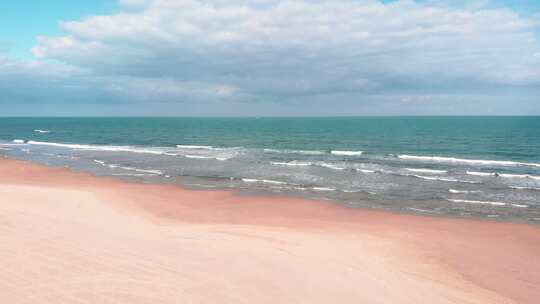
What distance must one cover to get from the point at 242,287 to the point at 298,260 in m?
2.31

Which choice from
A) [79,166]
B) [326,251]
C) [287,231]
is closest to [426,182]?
[287,231]

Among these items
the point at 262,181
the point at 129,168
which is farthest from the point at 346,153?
the point at 129,168

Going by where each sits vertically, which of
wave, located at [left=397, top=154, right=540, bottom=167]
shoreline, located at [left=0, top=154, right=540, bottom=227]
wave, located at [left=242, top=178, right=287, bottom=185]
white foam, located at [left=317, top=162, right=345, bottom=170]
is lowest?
shoreline, located at [left=0, top=154, right=540, bottom=227]

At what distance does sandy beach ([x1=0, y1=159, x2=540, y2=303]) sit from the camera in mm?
7855

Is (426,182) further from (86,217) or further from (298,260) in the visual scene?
(86,217)

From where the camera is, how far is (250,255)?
33.4ft

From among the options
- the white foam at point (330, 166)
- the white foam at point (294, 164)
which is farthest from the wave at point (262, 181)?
the white foam at point (294, 164)

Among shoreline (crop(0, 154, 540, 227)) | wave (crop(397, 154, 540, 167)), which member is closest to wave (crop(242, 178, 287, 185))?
shoreline (crop(0, 154, 540, 227))

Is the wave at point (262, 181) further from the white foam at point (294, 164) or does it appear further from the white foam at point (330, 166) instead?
the white foam at point (294, 164)

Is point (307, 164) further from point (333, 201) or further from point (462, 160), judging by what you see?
point (462, 160)

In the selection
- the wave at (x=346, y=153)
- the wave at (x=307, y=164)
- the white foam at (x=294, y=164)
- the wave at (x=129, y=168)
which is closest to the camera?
the wave at (x=129, y=168)

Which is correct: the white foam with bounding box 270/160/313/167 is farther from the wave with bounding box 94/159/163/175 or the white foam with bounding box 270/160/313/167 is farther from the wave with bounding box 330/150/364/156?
the wave with bounding box 94/159/163/175

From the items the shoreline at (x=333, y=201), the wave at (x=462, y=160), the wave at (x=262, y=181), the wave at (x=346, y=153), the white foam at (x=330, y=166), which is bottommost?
the shoreline at (x=333, y=201)

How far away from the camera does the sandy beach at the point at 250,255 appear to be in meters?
7.86
